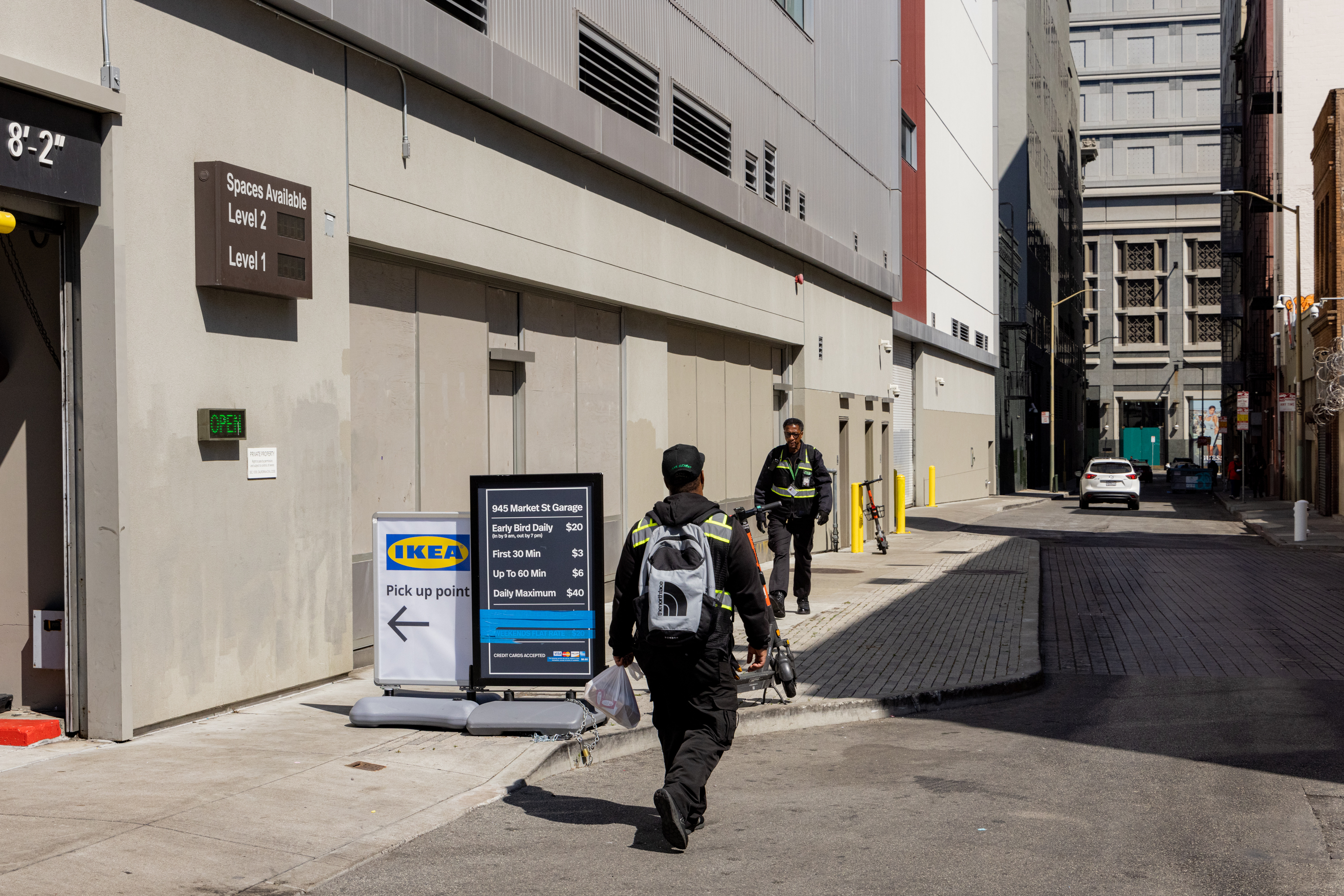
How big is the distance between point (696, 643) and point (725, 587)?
344mm

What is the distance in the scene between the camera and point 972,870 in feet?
18.7

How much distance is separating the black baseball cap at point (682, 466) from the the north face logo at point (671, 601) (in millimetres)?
508

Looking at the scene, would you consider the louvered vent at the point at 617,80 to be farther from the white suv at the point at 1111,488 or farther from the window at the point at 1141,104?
the window at the point at 1141,104

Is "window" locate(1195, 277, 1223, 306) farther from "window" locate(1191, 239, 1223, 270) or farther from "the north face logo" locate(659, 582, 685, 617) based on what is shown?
"the north face logo" locate(659, 582, 685, 617)

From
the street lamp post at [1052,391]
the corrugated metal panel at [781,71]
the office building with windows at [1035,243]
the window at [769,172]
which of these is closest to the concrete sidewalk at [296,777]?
the corrugated metal panel at [781,71]

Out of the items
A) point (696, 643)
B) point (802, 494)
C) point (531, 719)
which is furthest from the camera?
point (802, 494)

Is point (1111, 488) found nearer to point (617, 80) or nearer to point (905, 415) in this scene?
point (905, 415)

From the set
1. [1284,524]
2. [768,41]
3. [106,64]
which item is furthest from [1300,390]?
[106,64]

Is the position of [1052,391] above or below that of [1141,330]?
below

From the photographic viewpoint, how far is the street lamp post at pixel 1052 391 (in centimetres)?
6269

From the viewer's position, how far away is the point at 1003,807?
6.86 meters

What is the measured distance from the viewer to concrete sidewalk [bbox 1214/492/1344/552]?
85.7 feet

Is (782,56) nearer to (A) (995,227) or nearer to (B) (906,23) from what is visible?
(B) (906,23)

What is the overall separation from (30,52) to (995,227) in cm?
4709
